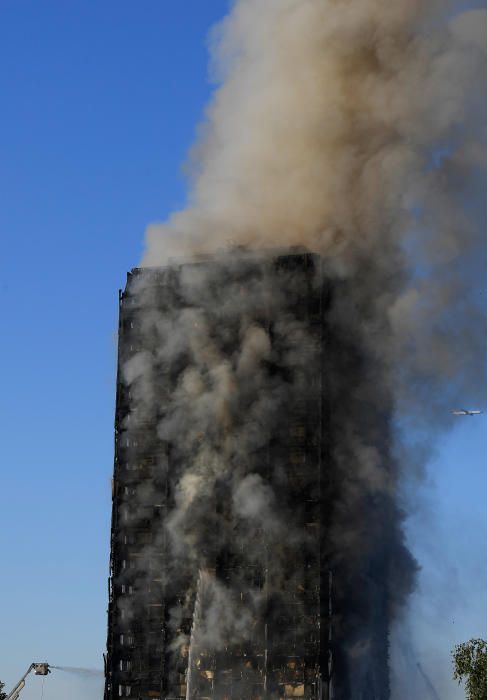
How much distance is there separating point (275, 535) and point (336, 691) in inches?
392

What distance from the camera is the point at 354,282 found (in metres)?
87.4

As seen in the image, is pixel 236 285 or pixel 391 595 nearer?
pixel 236 285

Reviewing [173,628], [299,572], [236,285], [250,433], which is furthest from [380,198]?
[173,628]

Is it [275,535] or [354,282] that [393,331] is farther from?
[275,535]

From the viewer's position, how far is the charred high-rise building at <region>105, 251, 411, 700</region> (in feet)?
271

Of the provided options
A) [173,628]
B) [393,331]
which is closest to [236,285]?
[393,331]

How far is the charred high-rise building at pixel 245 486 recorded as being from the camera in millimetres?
82688

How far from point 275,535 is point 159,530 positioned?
7689 mm

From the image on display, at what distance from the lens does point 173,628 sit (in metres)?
84.8

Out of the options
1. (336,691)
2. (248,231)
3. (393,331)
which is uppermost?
(248,231)

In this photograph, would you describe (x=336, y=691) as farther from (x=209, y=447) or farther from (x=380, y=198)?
(x=380, y=198)

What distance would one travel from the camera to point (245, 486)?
8381 cm

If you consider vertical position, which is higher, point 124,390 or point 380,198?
point 380,198

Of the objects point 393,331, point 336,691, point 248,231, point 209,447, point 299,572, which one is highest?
point 248,231
